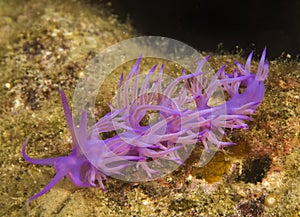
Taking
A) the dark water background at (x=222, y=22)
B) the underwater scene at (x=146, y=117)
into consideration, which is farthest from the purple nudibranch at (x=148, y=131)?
the dark water background at (x=222, y=22)

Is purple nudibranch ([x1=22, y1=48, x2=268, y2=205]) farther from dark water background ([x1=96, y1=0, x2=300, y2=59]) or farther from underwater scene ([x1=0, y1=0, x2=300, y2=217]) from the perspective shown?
dark water background ([x1=96, y1=0, x2=300, y2=59])

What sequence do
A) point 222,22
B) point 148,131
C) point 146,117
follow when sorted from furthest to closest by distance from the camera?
point 222,22 < point 146,117 < point 148,131

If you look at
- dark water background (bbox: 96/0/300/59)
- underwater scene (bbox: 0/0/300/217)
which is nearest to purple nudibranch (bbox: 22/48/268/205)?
underwater scene (bbox: 0/0/300/217)

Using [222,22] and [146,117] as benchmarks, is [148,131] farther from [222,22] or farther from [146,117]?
[222,22]

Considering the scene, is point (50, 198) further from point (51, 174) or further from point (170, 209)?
point (170, 209)

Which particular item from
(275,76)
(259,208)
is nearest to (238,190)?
(259,208)

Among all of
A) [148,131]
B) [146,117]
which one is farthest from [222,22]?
[148,131]

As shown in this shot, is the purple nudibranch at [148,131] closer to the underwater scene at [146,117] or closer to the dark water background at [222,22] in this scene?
the underwater scene at [146,117]

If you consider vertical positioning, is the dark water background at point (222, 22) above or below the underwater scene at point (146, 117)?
above
